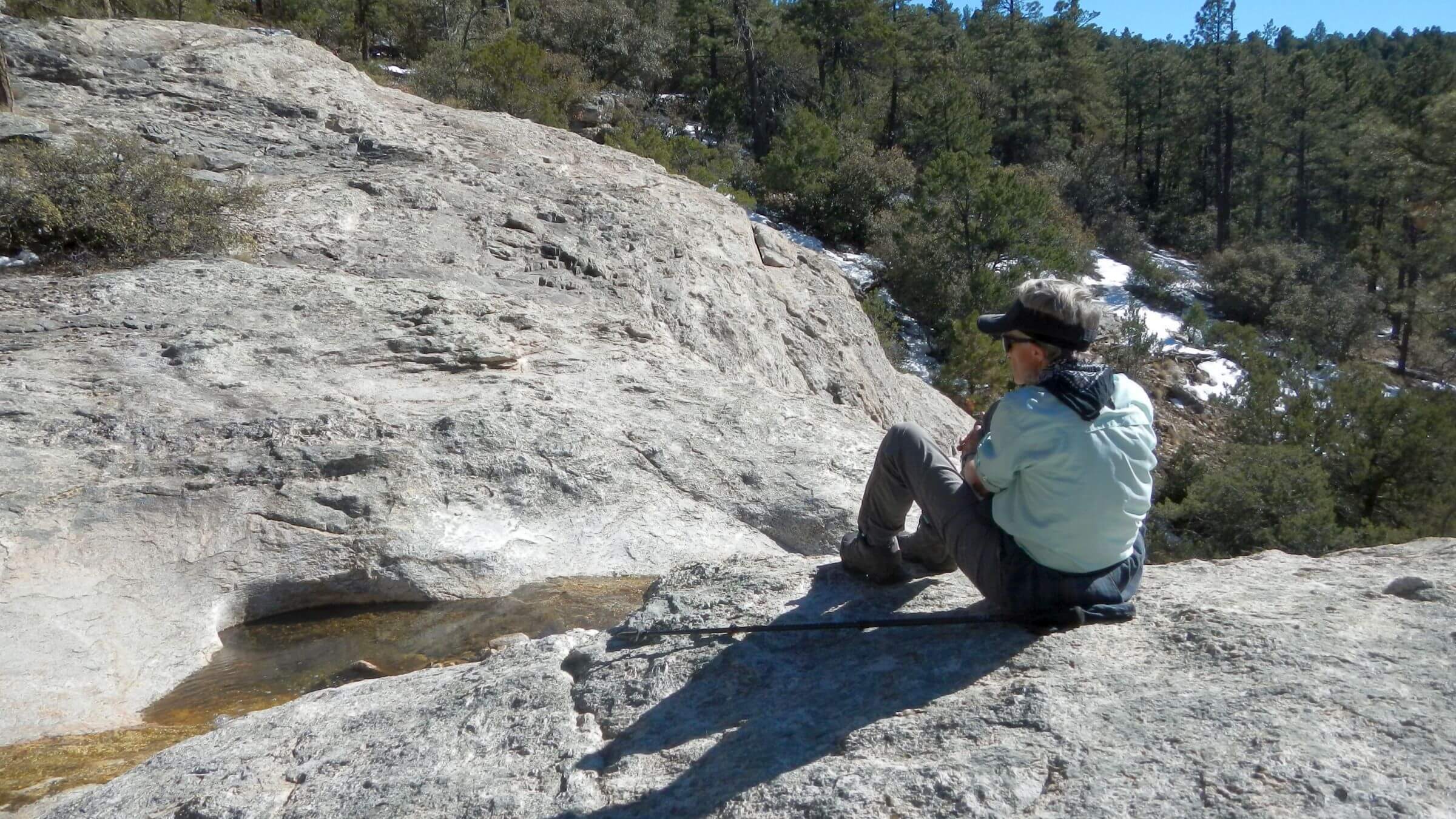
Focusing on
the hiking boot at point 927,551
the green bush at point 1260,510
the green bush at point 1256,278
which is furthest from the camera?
the green bush at point 1256,278

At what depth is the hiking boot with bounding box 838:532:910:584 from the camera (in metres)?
3.14

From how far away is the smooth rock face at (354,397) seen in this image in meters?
4.32

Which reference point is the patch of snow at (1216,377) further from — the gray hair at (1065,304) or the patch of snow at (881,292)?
the gray hair at (1065,304)

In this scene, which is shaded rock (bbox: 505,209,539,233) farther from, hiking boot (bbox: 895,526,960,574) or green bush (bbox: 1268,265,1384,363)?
green bush (bbox: 1268,265,1384,363)

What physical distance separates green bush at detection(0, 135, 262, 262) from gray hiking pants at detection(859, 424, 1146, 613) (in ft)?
17.9

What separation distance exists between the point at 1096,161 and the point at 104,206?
4712cm

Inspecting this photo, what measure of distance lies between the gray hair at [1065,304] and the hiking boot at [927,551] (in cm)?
79

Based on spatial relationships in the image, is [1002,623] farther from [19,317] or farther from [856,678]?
[19,317]

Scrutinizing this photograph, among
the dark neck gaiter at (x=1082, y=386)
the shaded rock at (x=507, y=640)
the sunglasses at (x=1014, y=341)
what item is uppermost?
the sunglasses at (x=1014, y=341)

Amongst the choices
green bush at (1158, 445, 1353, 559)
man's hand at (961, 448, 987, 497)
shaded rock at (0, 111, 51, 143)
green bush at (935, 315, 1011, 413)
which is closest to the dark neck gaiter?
man's hand at (961, 448, 987, 497)

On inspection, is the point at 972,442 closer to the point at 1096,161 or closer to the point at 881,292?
the point at 881,292

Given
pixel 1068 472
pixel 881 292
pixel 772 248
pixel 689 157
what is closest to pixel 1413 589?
pixel 1068 472

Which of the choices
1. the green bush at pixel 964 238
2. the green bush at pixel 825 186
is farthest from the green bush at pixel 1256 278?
the green bush at pixel 825 186

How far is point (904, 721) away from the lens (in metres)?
2.49
